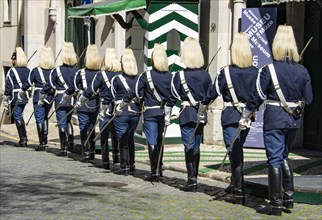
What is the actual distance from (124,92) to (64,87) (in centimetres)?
315

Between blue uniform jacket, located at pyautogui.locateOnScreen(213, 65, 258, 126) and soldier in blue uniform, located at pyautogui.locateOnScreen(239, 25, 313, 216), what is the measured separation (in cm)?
62

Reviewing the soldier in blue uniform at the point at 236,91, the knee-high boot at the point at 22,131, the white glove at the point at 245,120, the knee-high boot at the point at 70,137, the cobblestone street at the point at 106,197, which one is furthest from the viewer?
the knee-high boot at the point at 22,131

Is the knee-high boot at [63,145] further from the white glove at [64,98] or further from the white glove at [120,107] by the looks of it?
the white glove at [120,107]

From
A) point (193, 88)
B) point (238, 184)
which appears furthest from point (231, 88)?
point (238, 184)

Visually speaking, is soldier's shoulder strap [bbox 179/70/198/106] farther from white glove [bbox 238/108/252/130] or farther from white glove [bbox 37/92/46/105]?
white glove [bbox 37/92/46/105]

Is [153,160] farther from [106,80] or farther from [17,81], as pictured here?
[17,81]

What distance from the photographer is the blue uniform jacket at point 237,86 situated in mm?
10305

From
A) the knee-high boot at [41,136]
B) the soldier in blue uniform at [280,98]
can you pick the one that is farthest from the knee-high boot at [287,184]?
the knee-high boot at [41,136]

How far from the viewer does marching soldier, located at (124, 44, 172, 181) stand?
40.0 ft

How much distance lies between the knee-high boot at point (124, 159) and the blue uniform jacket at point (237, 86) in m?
3.20

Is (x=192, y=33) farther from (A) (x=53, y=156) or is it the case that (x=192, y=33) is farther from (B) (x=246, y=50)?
(B) (x=246, y=50)

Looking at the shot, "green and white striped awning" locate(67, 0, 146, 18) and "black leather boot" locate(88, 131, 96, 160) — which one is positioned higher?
"green and white striped awning" locate(67, 0, 146, 18)

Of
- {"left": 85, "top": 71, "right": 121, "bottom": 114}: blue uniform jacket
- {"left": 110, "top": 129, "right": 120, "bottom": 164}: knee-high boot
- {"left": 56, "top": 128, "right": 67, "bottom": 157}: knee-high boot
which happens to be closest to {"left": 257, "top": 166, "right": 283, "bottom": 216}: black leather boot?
{"left": 85, "top": 71, "right": 121, "bottom": 114}: blue uniform jacket

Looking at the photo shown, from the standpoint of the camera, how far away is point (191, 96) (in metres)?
11.3
